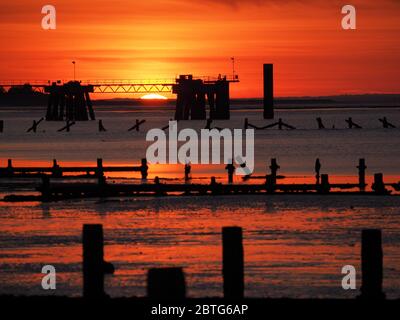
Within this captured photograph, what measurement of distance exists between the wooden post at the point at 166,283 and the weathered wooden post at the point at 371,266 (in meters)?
3.20

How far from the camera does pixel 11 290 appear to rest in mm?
21562

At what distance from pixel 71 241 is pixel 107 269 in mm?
8746

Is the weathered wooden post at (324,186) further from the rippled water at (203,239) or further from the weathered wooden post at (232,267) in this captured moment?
the weathered wooden post at (232,267)

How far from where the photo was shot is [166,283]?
12922 millimetres

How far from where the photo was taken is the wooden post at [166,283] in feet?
42.1

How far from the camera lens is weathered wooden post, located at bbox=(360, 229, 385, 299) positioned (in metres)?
15.1

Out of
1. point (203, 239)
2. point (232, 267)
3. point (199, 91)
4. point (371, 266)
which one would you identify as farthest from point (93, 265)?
point (199, 91)

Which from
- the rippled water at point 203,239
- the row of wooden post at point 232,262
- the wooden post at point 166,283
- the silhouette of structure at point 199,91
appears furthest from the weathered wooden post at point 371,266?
the silhouette of structure at point 199,91

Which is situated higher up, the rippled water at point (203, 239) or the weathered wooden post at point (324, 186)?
the weathered wooden post at point (324, 186)

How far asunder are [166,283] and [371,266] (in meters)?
3.63

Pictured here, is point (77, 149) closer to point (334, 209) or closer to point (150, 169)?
point (150, 169)

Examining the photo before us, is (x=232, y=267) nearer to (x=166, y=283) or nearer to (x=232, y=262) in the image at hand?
(x=232, y=262)

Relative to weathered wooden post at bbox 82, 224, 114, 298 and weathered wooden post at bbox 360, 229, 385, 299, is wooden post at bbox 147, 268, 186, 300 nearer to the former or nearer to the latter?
weathered wooden post at bbox 82, 224, 114, 298
